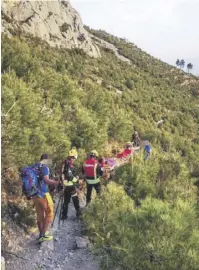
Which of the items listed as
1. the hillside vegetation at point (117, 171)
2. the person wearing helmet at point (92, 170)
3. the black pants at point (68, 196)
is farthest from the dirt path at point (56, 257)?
the person wearing helmet at point (92, 170)

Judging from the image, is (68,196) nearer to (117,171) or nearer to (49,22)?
(117,171)

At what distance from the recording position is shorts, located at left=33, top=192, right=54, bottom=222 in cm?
728

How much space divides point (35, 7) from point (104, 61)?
9.48 metres

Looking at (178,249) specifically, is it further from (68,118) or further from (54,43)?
(54,43)

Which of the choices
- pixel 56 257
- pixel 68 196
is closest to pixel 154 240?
pixel 56 257

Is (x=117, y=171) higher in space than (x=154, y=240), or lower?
lower

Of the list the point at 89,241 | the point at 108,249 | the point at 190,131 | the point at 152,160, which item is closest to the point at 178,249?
the point at 108,249

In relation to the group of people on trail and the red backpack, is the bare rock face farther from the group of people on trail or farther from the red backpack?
the group of people on trail

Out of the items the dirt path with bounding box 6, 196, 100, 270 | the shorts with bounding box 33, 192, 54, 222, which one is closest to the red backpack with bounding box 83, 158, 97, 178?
the dirt path with bounding box 6, 196, 100, 270

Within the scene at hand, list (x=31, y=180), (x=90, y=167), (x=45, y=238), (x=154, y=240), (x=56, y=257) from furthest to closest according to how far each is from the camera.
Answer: (x=90, y=167)
(x=45, y=238)
(x=56, y=257)
(x=31, y=180)
(x=154, y=240)

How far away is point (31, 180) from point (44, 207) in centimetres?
63

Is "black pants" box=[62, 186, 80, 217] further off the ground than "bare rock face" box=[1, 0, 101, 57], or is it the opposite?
"bare rock face" box=[1, 0, 101, 57]

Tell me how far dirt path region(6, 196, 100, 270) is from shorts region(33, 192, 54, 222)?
58 cm

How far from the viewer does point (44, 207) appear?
7328mm
